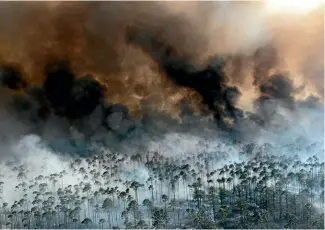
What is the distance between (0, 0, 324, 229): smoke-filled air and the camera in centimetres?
439

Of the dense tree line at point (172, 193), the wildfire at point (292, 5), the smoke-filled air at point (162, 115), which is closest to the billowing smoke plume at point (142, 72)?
the smoke-filled air at point (162, 115)

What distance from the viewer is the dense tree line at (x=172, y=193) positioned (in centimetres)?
439

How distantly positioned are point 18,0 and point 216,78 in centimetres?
209

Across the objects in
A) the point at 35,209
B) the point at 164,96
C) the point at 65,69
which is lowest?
the point at 35,209

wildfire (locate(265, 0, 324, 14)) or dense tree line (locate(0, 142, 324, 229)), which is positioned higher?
wildfire (locate(265, 0, 324, 14))

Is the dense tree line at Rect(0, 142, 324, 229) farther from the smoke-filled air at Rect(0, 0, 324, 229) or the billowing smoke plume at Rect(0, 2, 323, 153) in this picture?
the billowing smoke plume at Rect(0, 2, 323, 153)

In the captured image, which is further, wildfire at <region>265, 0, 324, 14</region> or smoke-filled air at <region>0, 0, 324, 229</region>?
wildfire at <region>265, 0, 324, 14</region>

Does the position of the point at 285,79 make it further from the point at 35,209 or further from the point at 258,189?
the point at 35,209

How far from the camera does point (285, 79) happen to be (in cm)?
453

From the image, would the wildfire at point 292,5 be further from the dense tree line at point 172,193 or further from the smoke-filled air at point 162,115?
the dense tree line at point 172,193

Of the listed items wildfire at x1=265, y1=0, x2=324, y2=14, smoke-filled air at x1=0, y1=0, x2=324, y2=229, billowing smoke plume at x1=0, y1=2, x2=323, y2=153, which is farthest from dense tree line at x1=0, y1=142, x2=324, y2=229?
wildfire at x1=265, y1=0, x2=324, y2=14

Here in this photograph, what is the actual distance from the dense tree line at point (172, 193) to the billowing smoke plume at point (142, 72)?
33 centimetres

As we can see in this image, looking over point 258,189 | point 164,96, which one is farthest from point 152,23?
point 258,189

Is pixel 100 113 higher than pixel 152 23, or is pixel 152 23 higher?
pixel 152 23
